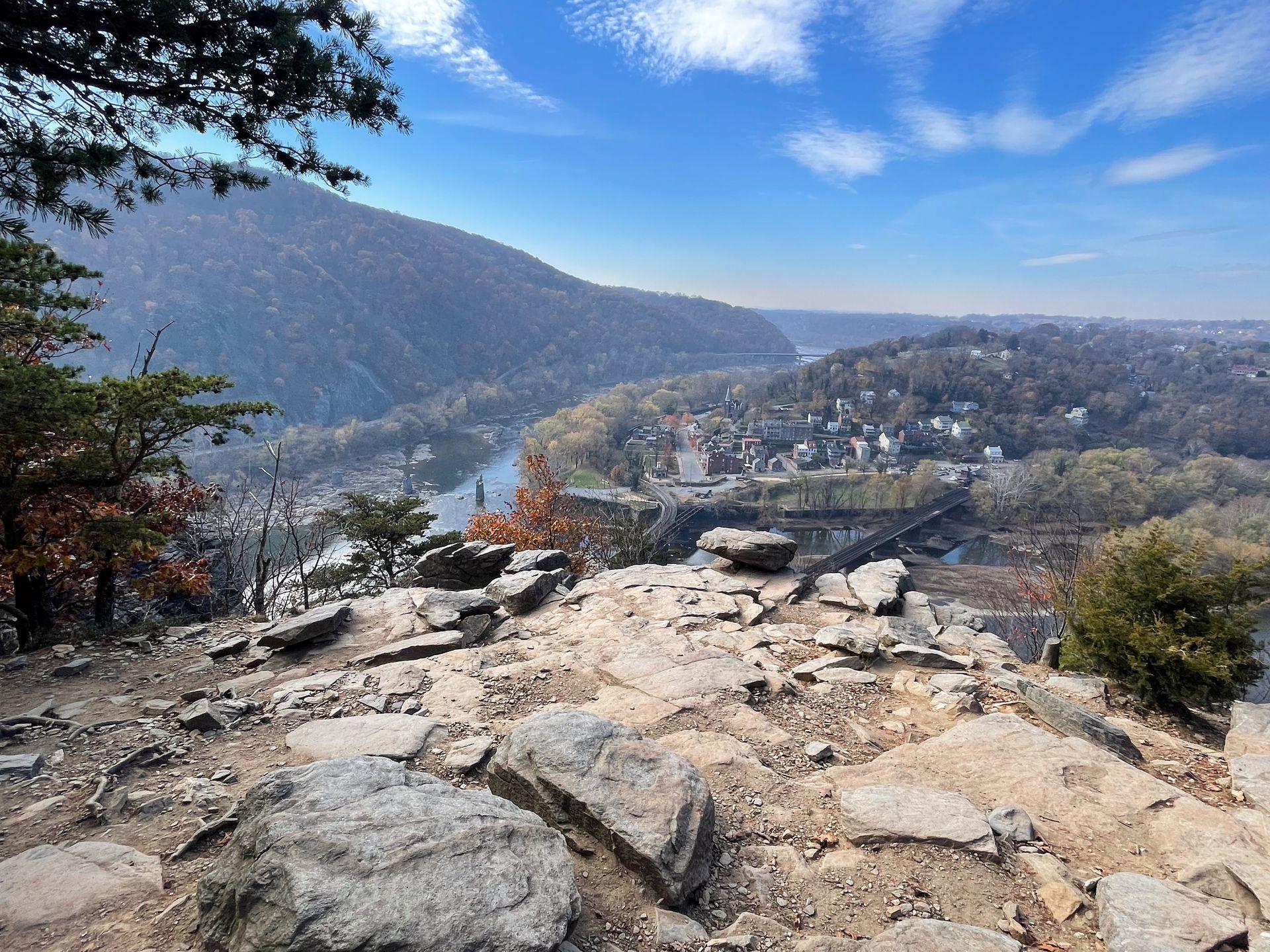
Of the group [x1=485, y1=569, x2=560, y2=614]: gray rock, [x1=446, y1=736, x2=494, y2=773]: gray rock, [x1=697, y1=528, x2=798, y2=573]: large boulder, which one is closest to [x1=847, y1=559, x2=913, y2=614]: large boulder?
[x1=697, y1=528, x2=798, y2=573]: large boulder

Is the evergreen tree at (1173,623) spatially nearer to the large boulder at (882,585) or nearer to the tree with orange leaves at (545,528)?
the large boulder at (882,585)

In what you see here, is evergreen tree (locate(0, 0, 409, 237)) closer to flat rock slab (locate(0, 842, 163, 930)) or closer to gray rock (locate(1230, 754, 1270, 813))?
flat rock slab (locate(0, 842, 163, 930))

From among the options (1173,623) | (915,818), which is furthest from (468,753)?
(1173,623)

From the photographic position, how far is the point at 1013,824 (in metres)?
3.45

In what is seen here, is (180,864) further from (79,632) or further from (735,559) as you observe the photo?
(735,559)

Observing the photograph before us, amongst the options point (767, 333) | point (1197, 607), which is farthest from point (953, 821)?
point (767, 333)

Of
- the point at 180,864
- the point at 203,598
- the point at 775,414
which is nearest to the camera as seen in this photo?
the point at 180,864

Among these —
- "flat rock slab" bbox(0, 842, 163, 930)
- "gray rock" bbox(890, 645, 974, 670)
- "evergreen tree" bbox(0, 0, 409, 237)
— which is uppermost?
"evergreen tree" bbox(0, 0, 409, 237)

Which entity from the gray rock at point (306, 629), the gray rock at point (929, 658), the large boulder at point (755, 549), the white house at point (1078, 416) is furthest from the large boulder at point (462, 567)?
the white house at point (1078, 416)

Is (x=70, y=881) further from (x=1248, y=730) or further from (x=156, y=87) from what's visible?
(x=1248, y=730)

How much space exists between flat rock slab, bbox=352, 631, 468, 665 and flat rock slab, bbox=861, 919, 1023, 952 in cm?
501

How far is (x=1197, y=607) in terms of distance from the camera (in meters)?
5.44

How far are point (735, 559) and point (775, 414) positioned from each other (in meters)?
60.1

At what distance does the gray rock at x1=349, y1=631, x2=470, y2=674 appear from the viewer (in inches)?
243
